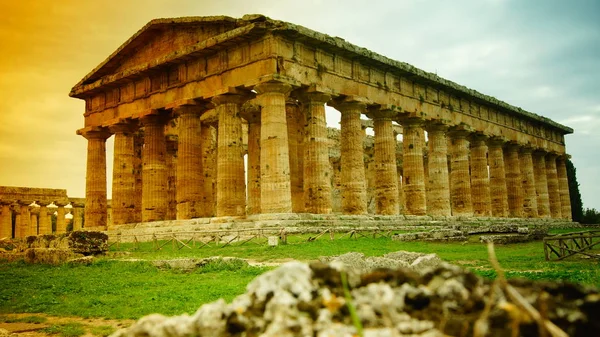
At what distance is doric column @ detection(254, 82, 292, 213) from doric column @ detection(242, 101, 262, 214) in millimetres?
6733

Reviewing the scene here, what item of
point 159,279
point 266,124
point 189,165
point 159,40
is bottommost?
point 159,279

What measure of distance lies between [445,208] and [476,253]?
18529mm

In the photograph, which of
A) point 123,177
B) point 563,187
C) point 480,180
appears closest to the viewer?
point 123,177

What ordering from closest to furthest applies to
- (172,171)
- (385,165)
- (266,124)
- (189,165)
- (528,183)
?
(266,124)
(189,165)
(385,165)
(172,171)
(528,183)

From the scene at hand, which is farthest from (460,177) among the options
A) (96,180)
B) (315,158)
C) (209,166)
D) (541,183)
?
(96,180)

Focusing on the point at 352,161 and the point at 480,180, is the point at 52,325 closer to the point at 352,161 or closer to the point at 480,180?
the point at 352,161

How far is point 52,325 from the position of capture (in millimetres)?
8094

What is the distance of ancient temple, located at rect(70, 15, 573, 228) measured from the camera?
82.6ft

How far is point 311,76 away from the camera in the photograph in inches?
1031

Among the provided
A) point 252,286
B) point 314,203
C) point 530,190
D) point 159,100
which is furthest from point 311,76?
point 530,190

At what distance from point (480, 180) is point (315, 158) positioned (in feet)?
58.4

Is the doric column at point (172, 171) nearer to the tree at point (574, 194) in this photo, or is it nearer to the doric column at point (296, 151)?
the doric column at point (296, 151)

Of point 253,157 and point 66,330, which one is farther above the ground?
point 253,157

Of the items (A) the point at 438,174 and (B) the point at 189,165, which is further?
(A) the point at 438,174
